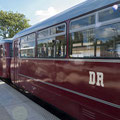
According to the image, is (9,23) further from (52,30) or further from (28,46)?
(52,30)

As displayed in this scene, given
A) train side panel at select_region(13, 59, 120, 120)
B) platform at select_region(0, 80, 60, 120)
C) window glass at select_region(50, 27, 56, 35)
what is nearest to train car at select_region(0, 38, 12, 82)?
platform at select_region(0, 80, 60, 120)

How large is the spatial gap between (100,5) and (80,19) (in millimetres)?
610

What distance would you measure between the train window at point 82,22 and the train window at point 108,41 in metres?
0.31

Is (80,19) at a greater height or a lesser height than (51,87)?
greater

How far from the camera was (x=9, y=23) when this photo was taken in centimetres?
2986

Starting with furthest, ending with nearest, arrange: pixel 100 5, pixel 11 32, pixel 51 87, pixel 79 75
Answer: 1. pixel 11 32
2. pixel 51 87
3. pixel 79 75
4. pixel 100 5

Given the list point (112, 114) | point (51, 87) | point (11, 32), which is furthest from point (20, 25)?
point (112, 114)

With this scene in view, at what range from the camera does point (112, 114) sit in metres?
2.65

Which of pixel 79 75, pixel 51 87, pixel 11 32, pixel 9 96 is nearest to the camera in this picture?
pixel 79 75

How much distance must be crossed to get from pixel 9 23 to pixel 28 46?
85.9ft

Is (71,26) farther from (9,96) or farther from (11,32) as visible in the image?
(11,32)

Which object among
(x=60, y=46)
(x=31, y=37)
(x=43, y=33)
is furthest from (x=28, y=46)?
(x=60, y=46)

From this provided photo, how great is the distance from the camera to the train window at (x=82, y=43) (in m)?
3.19

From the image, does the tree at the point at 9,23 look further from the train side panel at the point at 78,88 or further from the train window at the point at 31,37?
the train side panel at the point at 78,88
